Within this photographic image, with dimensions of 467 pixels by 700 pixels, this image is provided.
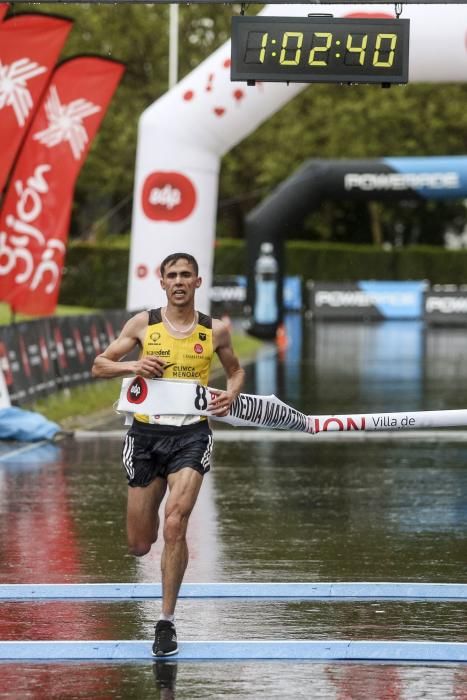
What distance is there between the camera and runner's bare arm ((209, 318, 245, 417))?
780 centimetres

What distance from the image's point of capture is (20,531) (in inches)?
446

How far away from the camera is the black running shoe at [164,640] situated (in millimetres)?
7324

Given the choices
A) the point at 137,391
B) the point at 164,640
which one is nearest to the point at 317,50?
the point at 137,391

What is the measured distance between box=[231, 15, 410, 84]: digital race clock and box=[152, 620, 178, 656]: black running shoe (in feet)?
21.3

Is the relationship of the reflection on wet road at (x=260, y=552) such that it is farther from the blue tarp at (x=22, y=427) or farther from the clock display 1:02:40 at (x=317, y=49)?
the clock display 1:02:40 at (x=317, y=49)

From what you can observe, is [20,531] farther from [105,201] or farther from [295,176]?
[105,201]

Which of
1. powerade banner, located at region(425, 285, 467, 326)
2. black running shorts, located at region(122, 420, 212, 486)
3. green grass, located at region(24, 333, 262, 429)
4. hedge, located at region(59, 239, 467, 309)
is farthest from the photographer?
hedge, located at region(59, 239, 467, 309)

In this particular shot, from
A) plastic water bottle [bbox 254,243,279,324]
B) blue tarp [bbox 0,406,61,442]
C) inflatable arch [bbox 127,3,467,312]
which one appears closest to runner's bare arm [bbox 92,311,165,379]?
blue tarp [bbox 0,406,61,442]

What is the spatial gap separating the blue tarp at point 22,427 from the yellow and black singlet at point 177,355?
367 inches

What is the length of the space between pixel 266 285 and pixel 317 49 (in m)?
24.9

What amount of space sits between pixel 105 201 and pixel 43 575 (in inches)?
2266

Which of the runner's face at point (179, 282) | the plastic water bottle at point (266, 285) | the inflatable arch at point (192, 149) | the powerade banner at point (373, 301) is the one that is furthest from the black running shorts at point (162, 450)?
the powerade banner at point (373, 301)

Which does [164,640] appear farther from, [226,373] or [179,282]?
[179,282]

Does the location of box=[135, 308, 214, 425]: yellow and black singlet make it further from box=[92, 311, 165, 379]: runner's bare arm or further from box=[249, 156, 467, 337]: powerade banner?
box=[249, 156, 467, 337]: powerade banner
